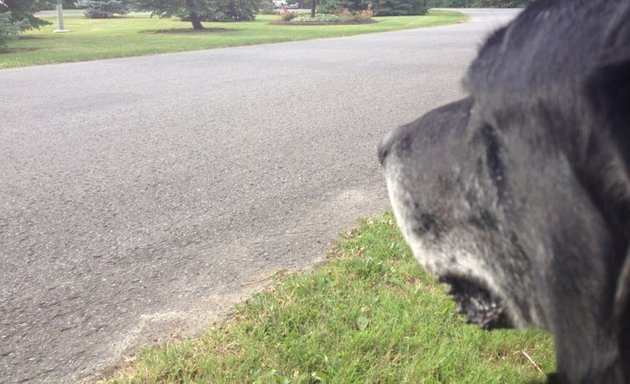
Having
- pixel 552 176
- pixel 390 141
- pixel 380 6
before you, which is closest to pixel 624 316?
pixel 552 176

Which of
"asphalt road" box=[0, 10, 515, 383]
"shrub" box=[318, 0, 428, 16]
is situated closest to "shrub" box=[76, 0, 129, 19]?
"shrub" box=[318, 0, 428, 16]

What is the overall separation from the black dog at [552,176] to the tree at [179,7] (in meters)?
26.3

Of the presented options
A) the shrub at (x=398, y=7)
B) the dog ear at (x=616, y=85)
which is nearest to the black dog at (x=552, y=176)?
the dog ear at (x=616, y=85)

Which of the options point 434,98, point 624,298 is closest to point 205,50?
point 434,98

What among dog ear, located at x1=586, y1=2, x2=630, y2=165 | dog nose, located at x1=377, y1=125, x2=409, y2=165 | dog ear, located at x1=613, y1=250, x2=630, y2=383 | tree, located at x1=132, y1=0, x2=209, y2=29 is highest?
tree, located at x1=132, y1=0, x2=209, y2=29

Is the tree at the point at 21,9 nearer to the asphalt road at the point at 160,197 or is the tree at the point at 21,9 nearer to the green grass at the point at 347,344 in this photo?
the asphalt road at the point at 160,197

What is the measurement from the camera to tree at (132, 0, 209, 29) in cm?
2659

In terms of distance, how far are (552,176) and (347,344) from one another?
154cm

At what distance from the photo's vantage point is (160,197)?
4738 millimetres

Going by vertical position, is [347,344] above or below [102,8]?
below

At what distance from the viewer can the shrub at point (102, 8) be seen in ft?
130

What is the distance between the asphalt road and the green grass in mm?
302

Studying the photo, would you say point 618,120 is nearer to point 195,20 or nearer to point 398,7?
point 195,20

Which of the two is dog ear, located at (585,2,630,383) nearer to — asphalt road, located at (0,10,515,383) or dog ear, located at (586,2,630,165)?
dog ear, located at (586,2,630,165)
